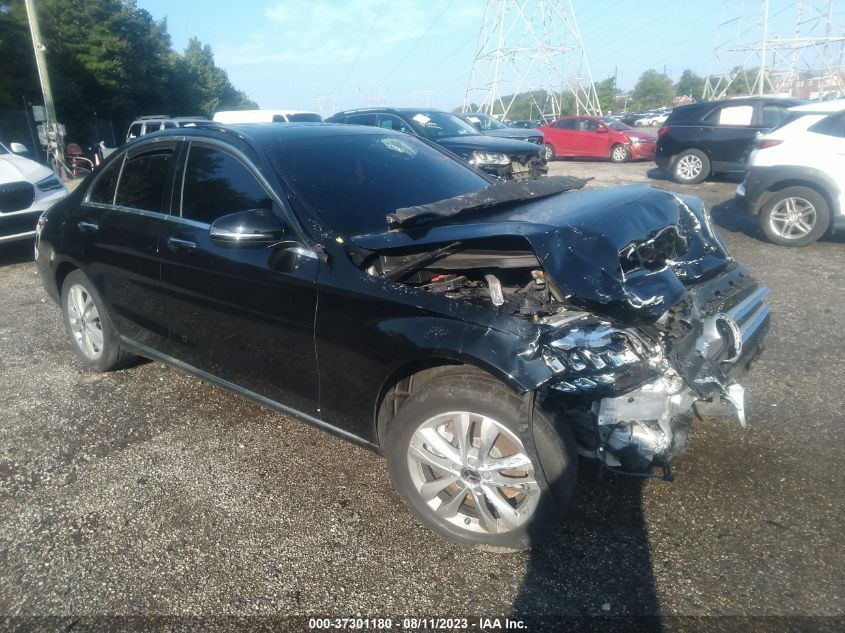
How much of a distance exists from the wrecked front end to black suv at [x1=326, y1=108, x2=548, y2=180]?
7.21 metres

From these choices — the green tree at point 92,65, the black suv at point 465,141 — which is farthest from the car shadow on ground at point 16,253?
the green tree at point 92,65

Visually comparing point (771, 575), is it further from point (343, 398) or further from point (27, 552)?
point (27, 552)

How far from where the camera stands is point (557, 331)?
101 inches

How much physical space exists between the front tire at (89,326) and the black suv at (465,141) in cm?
641

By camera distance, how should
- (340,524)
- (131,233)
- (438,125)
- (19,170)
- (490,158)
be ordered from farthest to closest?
(438,125)
(490,158)
(19,170)
(131,233)
(340,524)

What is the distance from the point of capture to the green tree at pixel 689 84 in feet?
293

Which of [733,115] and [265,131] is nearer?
[265,131]

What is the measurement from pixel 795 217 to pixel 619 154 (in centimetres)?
1304

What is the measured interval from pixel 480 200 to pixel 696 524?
184cm

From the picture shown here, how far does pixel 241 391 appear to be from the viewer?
11.8 ft

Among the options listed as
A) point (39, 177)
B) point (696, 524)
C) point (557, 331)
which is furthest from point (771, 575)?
point (39, 177)

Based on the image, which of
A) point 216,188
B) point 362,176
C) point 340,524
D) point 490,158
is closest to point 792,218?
point 490,158

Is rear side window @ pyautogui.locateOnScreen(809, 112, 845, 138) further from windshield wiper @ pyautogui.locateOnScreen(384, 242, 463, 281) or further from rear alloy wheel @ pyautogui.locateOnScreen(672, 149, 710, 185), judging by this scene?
windshield wiper @ pyautogui.locateOnScreen(384, 242, 463, 281)

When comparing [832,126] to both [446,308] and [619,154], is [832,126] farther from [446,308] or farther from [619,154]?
[619,154]
